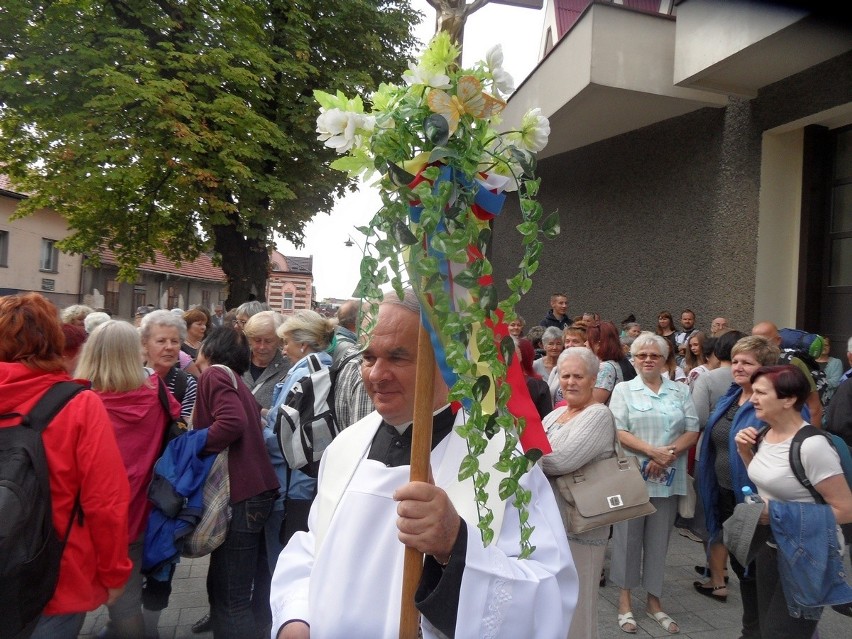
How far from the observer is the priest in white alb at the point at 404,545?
4.90 ft

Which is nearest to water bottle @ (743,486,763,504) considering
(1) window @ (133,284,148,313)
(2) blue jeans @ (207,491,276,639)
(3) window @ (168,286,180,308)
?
(2) blue jeans @ (207,491,276,639)

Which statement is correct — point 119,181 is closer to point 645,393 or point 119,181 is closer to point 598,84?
point 598,84

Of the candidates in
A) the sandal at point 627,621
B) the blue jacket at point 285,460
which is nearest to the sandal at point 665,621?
the sandal at point 627,621

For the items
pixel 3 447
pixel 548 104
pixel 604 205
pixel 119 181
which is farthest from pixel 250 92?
pixel 3 447

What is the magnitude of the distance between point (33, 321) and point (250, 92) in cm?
1158

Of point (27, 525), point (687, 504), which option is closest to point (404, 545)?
point (27, 525)

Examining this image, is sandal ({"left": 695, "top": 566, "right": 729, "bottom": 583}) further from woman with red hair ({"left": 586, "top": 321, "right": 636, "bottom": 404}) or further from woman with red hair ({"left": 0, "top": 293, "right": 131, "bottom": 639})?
woman with red hair ({"left": 0, "top": 293, "right": 131, "bottom": 639})

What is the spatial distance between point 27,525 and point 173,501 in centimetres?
95

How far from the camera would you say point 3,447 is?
2.39 m

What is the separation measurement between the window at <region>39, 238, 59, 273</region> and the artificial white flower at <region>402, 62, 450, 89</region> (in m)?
30.8

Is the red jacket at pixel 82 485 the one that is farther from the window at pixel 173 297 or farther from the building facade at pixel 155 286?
the window at pixel 173 297

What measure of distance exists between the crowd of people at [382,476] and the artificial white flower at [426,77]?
479 mm

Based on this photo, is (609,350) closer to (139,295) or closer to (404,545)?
(404,545)

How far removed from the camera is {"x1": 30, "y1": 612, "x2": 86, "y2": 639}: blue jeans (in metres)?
2.62
